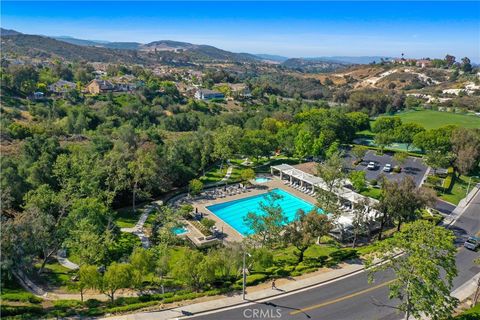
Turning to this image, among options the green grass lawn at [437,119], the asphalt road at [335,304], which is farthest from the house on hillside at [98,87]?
the asphalt road at [335,304]

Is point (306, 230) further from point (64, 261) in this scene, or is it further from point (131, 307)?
point (64, 261)

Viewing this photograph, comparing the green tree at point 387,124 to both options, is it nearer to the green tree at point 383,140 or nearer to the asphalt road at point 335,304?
the green tree at point 383,140

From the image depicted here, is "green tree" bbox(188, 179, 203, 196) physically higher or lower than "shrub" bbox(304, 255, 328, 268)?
higher

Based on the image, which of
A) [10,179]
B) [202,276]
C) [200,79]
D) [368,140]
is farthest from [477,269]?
[200,79]

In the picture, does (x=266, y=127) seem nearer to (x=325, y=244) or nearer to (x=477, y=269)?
(x=325, y=244)

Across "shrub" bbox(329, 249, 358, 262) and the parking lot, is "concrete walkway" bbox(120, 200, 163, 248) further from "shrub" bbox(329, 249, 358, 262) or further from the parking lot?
the parking lot

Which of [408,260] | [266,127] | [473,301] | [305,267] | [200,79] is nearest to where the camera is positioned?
[408,260]

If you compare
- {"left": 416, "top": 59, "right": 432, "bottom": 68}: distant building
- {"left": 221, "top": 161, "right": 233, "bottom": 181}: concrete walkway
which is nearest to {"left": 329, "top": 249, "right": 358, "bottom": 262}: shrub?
{"left": 221, "top": 161, "right": 233, "bottom": 181}: concrete walkway
